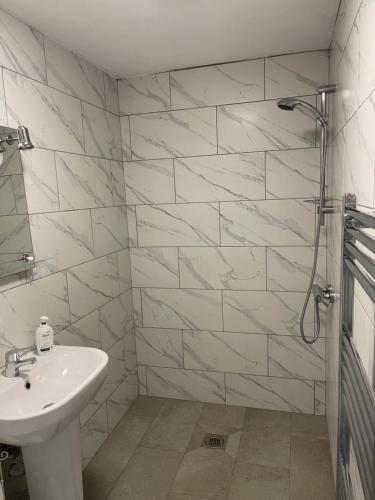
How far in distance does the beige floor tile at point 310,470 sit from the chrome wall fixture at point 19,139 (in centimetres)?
215

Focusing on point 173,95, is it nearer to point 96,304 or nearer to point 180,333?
point 96,304

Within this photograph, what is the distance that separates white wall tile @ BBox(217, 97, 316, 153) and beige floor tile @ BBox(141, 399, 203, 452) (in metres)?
1.85

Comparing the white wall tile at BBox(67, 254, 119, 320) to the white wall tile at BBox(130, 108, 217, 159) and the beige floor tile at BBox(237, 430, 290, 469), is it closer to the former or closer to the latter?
the white wall tile at BBox(130, 108, 217, 159)

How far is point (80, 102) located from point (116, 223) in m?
0.80

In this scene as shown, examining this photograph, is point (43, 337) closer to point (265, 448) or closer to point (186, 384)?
point (186, 384)

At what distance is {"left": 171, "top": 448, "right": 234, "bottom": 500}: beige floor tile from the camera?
2.03 metres

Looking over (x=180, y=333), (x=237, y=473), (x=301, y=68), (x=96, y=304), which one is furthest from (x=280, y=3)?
(x=237, y=473)

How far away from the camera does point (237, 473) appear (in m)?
2.14

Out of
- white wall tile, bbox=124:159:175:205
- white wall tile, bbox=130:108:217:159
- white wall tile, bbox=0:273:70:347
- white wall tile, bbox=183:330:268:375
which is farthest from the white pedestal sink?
white wall tile, bbox=130:108:217:159

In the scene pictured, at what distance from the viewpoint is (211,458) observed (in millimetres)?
2260

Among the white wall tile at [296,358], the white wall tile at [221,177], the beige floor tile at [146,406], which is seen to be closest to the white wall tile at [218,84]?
the white wall tile at [221,177]

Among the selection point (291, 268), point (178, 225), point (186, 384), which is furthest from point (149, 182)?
point (186, 384)

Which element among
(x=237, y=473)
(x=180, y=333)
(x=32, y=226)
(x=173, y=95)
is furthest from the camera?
(x=180, y=333)

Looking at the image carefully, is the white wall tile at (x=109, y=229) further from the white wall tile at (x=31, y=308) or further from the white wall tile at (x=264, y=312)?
the white wall tile at (x=264, y=312)
